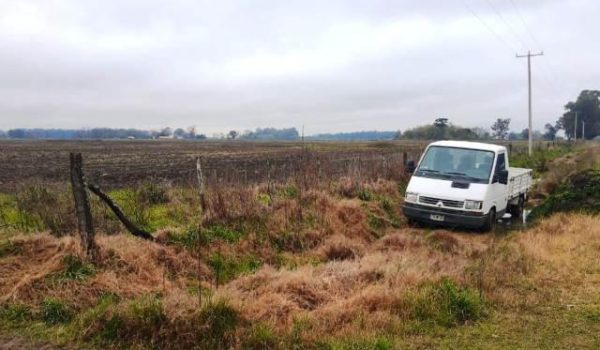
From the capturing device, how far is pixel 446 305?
5.97 metres

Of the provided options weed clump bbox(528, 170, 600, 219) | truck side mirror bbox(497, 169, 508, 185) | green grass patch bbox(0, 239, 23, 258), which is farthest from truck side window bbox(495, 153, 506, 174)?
green grass patch bbox(0, 239, 23, 258)

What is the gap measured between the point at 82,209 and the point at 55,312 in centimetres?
177

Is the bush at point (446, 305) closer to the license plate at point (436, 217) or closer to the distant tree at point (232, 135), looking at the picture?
the license plate at point (436, 217)

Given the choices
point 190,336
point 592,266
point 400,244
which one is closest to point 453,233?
point 400,244

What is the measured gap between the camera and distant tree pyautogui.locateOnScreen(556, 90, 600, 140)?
94.3 meters

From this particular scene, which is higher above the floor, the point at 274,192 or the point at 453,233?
the point at 274,192

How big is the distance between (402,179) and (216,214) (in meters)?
9.82

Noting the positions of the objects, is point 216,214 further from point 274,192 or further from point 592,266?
point 592,266

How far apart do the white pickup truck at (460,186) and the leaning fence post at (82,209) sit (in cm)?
799

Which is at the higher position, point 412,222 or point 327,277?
point 327,277

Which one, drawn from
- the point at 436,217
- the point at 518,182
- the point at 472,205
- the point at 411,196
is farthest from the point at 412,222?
the point at 518,182

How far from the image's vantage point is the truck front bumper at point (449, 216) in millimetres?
11812

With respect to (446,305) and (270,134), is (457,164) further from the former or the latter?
(270,134)

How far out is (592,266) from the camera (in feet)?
26.9
